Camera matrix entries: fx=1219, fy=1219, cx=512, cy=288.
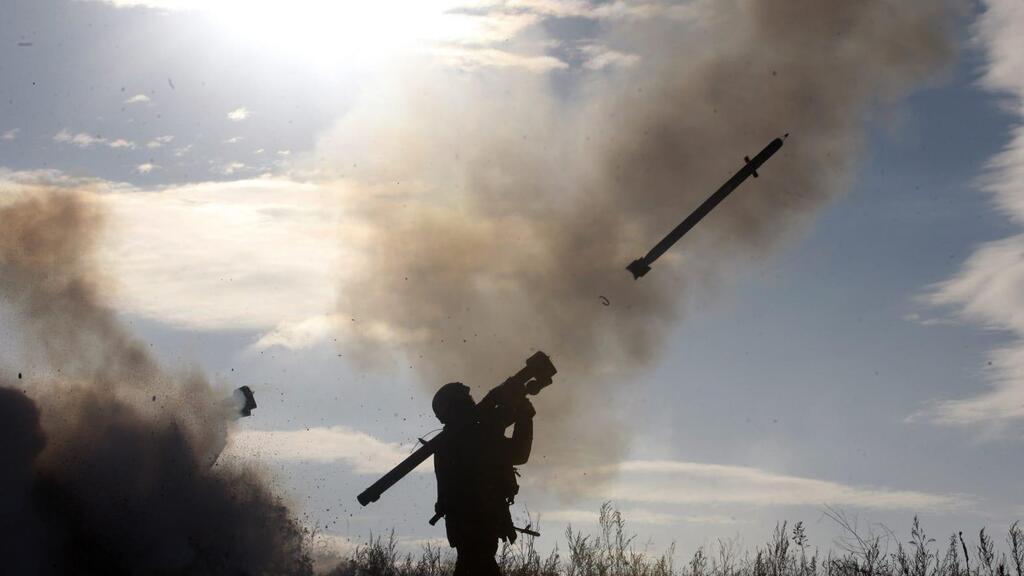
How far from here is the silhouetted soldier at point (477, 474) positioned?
17172mm

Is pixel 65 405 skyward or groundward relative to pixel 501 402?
skyward

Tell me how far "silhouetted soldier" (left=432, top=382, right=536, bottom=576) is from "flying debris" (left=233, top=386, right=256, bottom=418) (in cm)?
1462

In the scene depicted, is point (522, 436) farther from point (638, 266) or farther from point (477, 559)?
point (638, 266)

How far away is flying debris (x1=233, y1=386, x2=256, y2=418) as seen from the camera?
103 ft

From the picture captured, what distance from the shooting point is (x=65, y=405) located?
31.8 meters

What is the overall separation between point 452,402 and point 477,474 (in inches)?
44.0

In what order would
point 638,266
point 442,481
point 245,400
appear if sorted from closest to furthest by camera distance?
point 442,481 < point 638,266 < point 245,400

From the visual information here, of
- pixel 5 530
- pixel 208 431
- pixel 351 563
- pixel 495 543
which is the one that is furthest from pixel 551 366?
pixel 208 431

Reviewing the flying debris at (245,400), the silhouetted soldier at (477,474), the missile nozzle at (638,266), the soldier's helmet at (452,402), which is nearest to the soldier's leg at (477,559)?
the silhouetted soldier at (477,474)

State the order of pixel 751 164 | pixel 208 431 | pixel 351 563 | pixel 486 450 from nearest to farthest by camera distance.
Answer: pixel 486 450 → pixel 751 164 → pixel 351 563 → pixel 208 431

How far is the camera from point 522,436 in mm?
17516

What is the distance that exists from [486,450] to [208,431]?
60.5 ft

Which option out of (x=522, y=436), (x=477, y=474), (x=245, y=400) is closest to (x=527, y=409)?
(x=522, y=436)

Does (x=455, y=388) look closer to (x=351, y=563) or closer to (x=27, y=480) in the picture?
(x=351, y=563)
